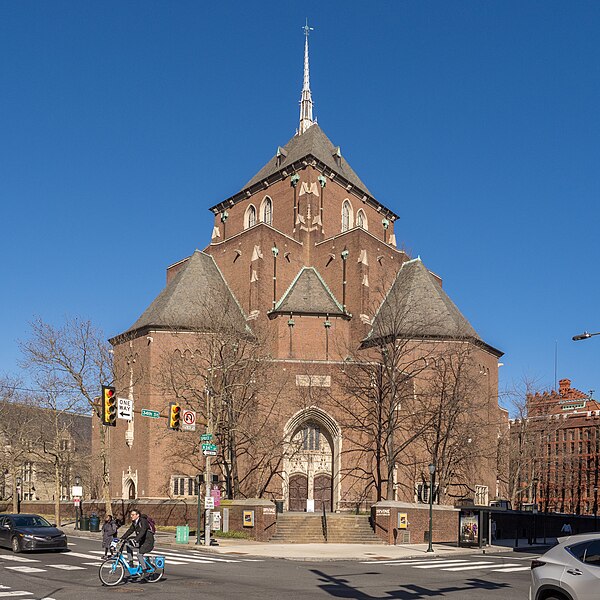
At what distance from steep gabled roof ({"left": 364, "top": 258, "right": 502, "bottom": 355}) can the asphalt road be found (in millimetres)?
21682

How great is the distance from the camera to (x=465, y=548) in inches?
1304

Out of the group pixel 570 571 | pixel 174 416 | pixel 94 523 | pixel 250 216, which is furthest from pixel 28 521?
pixel 250 216

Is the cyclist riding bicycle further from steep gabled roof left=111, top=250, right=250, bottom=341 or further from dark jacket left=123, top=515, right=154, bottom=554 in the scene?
steep gabled roof left=111, top=250, right=250, bottom=341

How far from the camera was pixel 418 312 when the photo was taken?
2035 inches

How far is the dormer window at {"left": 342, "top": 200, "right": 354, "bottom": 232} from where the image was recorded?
204 ft

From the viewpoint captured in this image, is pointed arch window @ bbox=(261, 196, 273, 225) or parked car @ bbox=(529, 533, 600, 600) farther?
pointed arch window @ bbox=(261, 196, 273, 225)


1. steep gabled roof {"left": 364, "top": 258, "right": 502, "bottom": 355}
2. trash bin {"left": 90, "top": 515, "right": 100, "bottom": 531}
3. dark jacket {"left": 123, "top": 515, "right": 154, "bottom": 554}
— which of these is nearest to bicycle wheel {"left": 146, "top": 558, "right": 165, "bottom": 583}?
dark jacket {"left": 123, "top": 515, "right": 154, "bottom": 554}

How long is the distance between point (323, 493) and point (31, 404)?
2739 cm

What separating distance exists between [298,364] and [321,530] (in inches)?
563

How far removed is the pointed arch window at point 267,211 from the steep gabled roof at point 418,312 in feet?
38.1

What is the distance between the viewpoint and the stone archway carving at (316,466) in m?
48.1

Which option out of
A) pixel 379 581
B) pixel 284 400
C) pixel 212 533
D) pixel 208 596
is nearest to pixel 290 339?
pixel 284 400

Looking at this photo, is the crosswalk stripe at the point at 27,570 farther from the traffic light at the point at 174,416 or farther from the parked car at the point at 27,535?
the traffic light at the point at 174,416

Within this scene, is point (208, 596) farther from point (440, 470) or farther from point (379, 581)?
point (440, 470)
